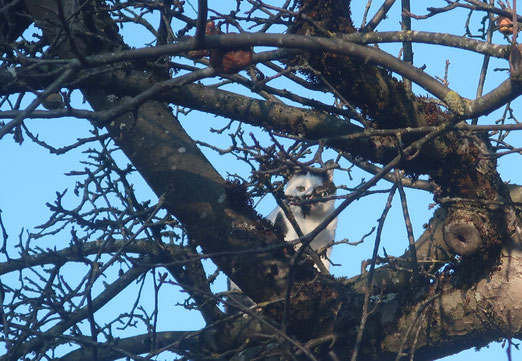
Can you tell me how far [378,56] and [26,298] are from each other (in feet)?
7.64

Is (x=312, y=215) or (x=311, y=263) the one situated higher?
(x=312, y=215)

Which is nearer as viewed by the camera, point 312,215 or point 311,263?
point 311,263

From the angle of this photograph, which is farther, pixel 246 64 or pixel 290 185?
pixel 290 185

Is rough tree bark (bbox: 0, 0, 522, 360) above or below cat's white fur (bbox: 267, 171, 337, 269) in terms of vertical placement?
below

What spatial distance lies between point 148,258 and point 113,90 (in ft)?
3.38

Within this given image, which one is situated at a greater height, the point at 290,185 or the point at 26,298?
the point at 290,185

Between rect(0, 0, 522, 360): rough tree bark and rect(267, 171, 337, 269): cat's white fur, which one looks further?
rect(267, 171, 337, 269): cat's white fur

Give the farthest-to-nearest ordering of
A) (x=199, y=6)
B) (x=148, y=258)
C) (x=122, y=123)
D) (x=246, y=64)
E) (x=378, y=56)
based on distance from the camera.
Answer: (x=148, y=258) < (x=122, y=123) < (x=378, y=56) < (x=246, y=64) < (x=199, y=6)

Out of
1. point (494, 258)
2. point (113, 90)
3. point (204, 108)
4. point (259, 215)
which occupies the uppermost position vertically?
point (113, 90)

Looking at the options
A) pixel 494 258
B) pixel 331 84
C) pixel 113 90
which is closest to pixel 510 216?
pixel 494 258

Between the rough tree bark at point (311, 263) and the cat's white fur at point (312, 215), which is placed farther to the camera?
the cat's white fur at point (312, 215)

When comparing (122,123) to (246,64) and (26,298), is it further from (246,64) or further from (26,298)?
(246,64)

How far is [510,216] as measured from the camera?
135 inches

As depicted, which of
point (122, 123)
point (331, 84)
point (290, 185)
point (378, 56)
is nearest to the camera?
point (378, 56)
